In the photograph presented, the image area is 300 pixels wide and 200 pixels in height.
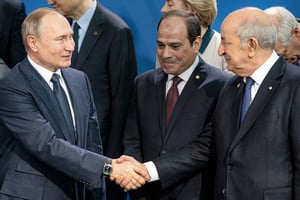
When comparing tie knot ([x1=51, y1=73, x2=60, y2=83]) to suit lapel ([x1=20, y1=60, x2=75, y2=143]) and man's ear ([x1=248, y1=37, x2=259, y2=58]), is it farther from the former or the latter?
man's ear ([x1=248, y1=37, x2=259, y2=58])

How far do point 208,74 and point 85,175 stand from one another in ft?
2.58

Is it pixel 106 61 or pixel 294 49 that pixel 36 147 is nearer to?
pixel 106 61

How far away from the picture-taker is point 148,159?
11.6ft

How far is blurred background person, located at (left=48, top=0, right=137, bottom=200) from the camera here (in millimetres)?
4176

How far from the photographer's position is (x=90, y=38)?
421cm

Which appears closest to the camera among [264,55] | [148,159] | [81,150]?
[264,55]

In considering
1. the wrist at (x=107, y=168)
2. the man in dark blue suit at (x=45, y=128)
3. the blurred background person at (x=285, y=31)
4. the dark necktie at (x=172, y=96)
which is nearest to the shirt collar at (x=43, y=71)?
the man in dark blue suit at (x=45, y=128)

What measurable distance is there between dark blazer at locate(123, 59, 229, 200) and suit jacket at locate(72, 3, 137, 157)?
1.97ft

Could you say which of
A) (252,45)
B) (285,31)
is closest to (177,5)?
(285,31)

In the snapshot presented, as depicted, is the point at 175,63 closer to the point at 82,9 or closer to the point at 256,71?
the point at 256,71

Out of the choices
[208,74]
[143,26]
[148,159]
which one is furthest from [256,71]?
[143,26]

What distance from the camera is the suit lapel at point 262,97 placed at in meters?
2.99

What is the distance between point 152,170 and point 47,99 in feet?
2.00

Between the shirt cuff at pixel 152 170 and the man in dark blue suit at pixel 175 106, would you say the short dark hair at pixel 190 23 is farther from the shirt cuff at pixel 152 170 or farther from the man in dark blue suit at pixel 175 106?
the shirt cuff at pixel 152 170
